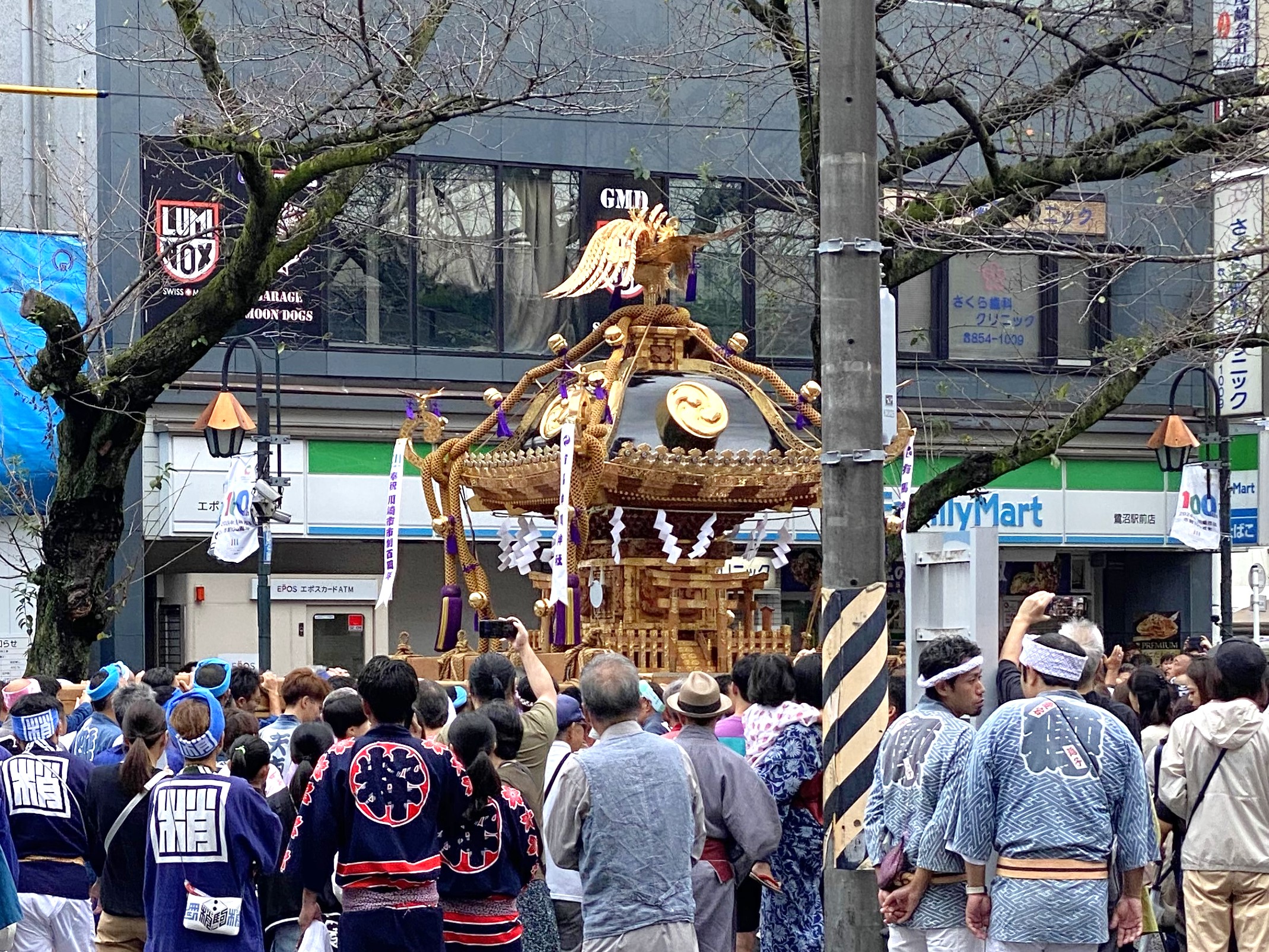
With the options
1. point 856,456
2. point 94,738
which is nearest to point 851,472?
point 856,456

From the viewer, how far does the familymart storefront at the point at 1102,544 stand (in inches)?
1074

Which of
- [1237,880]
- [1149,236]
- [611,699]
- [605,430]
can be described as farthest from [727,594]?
[1149,236]

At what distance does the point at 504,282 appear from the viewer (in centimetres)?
2512

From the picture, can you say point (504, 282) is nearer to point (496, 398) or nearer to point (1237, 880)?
point (496, 398)

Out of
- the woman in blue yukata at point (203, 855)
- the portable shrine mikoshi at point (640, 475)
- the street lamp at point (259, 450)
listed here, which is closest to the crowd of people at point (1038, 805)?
the woman in blue yukata at point (203, 855)

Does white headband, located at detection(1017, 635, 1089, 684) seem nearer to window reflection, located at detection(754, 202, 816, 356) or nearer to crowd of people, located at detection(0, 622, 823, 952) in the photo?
crowd of people, located at detection(0, 622, 823, 952)

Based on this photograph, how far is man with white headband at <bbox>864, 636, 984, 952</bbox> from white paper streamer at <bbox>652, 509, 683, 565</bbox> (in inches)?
275

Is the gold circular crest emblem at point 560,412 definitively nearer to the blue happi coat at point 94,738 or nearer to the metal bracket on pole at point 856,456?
the blue happi coat at point 94,738

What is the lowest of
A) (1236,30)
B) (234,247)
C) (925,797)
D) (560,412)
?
(925,797)

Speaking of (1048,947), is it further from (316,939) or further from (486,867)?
(316,939)

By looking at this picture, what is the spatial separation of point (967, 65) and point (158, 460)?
12.8m

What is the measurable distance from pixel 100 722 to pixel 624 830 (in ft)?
14.0

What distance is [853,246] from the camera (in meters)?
7.18

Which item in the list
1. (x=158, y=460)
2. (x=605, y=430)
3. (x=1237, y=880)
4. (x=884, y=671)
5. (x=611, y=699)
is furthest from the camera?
(x=158, y=460)
